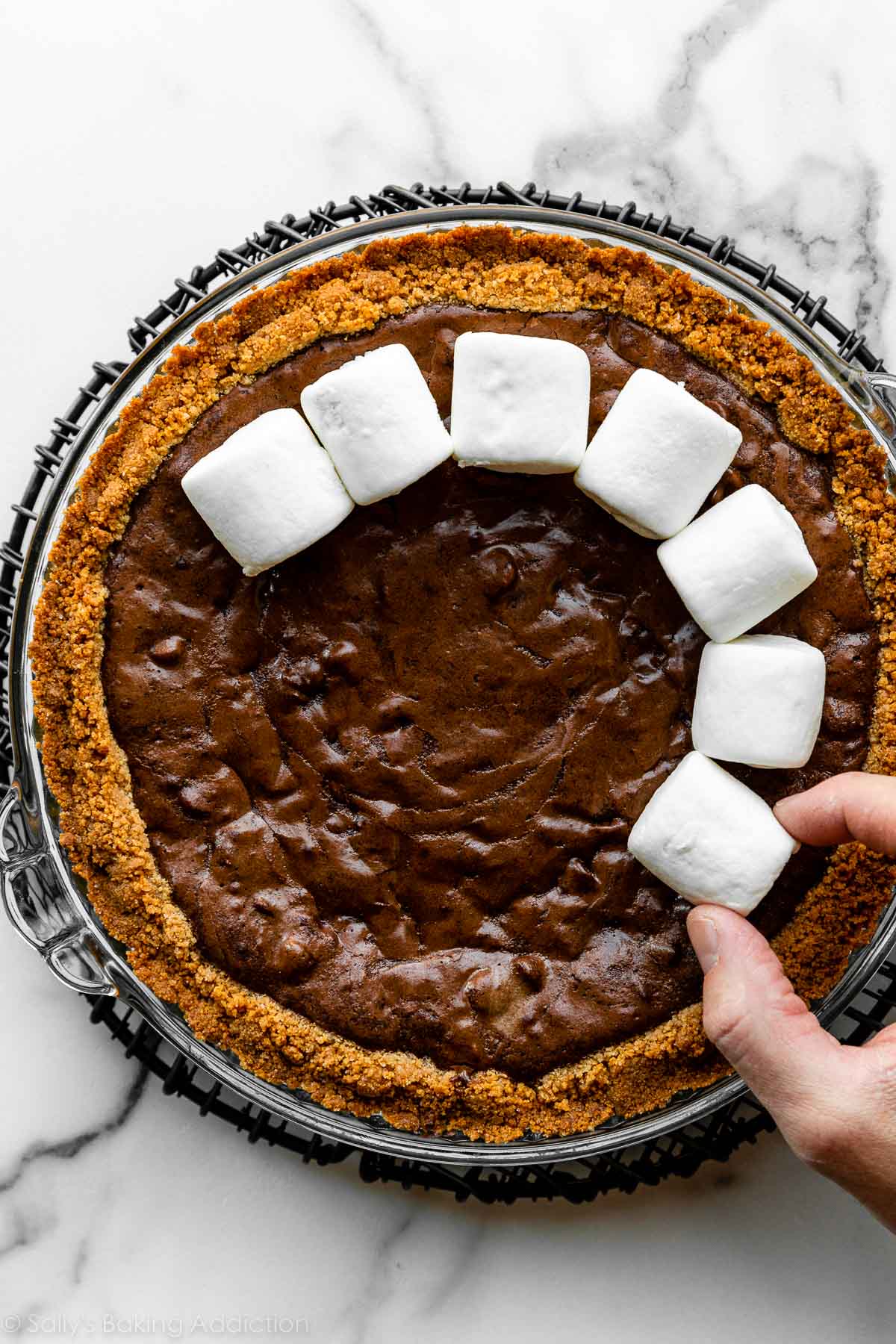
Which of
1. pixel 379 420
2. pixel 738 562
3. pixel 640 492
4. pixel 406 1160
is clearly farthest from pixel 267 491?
pixel 406 1160

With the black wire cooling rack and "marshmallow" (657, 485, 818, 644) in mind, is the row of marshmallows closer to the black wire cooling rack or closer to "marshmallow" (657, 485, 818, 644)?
"marshmallow" (657, 485, 818, 644)

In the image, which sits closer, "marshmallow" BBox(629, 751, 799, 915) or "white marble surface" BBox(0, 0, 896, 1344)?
"marshmallow" BBox(629, 751, 799, 915)

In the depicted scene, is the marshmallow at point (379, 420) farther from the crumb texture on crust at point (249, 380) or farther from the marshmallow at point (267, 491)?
the crumb texture on crust at point (249, 380)

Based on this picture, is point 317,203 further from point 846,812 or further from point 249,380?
point 846,812

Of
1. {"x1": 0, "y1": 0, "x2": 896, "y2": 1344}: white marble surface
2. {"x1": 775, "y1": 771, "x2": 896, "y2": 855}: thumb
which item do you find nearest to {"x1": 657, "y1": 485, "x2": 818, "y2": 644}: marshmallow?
{"x1": 775, "y1": 771, "x2": 896, "y2": 855}: thumb

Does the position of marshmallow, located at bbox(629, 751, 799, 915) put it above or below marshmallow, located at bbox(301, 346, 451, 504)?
below

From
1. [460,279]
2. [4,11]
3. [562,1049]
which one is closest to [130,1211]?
[562,1049]
